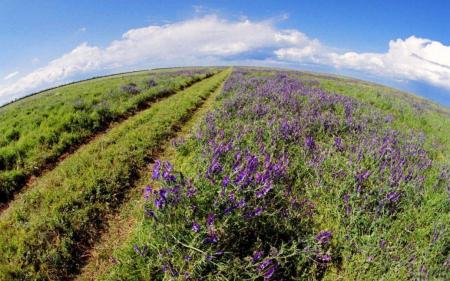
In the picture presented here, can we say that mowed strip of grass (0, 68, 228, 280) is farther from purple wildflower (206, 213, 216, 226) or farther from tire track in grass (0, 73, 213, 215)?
purple wildflower (206, 213, 216, 226)

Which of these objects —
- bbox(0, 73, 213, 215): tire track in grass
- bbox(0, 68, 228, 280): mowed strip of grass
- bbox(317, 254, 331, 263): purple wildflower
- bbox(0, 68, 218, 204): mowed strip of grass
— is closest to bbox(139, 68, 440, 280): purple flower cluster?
bbox(317, 254, 331, 263): purple wildflower

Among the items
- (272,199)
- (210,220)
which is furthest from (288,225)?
(210,220)

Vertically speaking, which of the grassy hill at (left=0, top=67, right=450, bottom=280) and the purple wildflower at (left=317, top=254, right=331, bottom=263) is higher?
the grassy hill at (left=0, top=67, right=450, bottom=280)

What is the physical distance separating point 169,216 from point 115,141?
5479mm

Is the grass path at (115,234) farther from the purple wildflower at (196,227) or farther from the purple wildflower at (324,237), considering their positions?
the purple wildflower at (324,237)

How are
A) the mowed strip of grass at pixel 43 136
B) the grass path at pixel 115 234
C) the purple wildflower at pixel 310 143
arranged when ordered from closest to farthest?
the grass path at pixel 115 234, the purple wildflower at pixel 310 143, the mowed strip of grass at pixel 43 136

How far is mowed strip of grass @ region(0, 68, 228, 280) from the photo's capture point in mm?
3621

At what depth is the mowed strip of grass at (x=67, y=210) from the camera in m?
3.62

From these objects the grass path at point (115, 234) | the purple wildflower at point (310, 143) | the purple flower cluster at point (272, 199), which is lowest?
the grass path at point (115, 234)

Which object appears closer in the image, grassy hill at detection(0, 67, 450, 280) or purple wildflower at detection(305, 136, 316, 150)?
grassy hill at detection(0, 67, 450, 280)

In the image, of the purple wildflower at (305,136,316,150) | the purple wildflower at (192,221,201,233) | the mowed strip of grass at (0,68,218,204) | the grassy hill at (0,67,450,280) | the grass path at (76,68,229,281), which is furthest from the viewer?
the mowed strip of grass at (0,68,218,204)

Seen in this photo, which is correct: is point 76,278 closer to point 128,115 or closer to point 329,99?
point 128,115

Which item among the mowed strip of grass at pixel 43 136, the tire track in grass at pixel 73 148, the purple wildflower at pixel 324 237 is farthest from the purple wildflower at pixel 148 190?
the mowed strip of grass at pixel 43 136

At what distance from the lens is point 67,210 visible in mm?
4621
